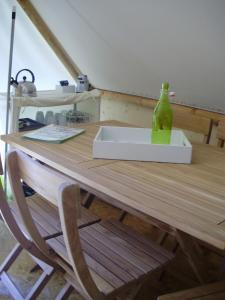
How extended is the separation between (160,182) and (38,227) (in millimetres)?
585

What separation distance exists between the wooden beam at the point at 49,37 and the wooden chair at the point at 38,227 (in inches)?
76.3

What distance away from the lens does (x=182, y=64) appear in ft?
7.92

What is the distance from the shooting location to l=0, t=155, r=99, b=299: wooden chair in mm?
1303

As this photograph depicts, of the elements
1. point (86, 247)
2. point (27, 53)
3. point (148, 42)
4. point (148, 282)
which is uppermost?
point (148, 42)

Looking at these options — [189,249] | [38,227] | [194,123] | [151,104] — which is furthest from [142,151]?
[151,104]

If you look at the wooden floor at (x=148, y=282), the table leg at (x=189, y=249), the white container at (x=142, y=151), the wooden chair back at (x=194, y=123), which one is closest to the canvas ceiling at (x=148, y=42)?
the wooden chair back at (x=194, y=123)

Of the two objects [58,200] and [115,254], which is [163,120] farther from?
[58,200]

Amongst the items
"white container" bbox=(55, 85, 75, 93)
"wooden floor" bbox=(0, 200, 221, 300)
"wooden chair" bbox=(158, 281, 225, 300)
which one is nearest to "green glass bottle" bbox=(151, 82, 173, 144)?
"wooden floor" bbox=(0, 200, 221, 300)

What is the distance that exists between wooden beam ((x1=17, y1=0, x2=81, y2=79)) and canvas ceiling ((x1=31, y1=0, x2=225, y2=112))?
0.06 metres

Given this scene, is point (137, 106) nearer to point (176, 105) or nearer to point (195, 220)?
point (176, 105)

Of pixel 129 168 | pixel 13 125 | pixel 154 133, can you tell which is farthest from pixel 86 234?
pixel 13 125

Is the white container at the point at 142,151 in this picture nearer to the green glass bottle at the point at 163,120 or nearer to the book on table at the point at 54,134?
the green glass bottle at the point at 163,120

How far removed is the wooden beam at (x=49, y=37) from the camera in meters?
3.04

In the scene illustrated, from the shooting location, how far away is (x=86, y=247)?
4.50ft
